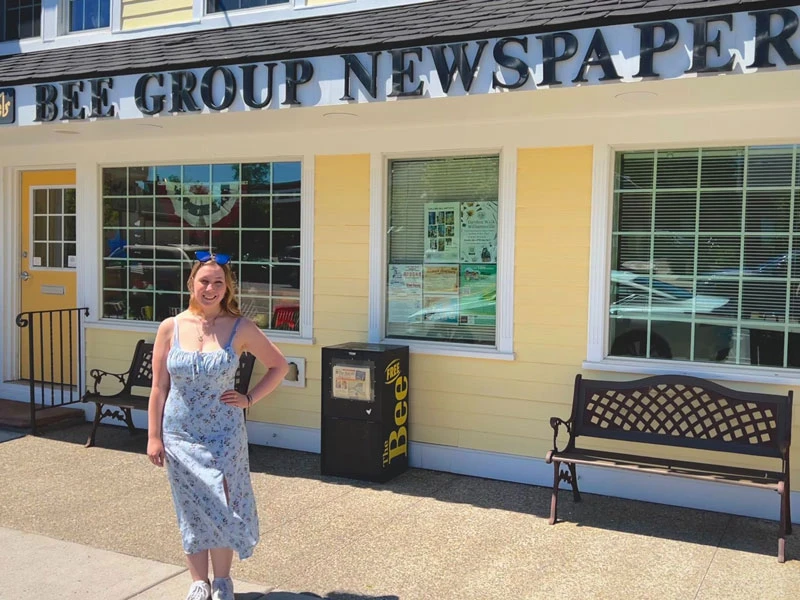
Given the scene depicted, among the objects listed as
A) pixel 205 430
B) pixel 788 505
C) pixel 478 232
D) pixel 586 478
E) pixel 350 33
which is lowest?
pixel 586 478

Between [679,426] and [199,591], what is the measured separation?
3123 mm

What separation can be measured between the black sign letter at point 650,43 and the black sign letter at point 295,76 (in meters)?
2.05

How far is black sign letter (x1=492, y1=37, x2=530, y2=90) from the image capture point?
4.57 metres

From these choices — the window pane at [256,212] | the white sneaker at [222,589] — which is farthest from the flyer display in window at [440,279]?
the white sneaker at [222,589]

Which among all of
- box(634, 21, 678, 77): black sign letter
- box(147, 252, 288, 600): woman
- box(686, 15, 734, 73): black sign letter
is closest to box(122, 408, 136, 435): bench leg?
box(147, 252, 288, 600): woman

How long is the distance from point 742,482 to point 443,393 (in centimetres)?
226

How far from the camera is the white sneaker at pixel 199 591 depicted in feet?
11.9

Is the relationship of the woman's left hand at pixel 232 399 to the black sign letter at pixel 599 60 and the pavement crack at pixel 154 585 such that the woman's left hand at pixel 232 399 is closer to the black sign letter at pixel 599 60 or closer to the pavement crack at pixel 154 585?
the pavement crack at pixel 154 585

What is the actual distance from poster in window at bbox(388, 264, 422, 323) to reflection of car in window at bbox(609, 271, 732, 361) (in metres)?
1.52

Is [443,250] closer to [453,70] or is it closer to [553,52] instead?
[453,70]

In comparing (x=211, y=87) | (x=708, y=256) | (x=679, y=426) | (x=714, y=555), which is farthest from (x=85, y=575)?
(x=708, y=256)

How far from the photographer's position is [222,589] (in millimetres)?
3652

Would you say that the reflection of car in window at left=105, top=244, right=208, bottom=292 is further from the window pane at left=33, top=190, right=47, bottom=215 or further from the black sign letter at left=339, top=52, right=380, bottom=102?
the black sign letter at left=339, top=52, right=380, bottom=102

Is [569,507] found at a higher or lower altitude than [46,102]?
lower
